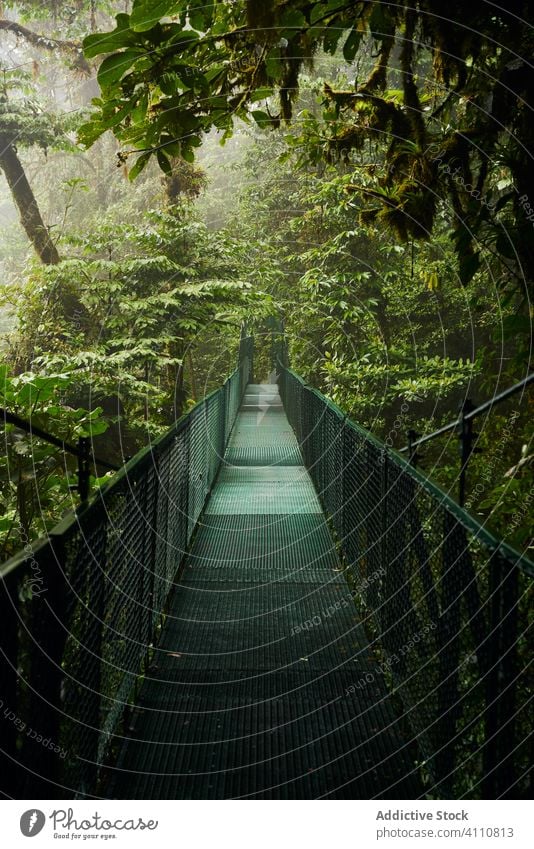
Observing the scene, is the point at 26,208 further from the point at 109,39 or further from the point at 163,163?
the point at 109,39

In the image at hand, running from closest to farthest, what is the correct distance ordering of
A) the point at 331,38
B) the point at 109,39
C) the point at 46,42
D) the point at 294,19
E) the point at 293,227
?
the point at 109,39
the point at 294,19
the point at 331,38
the point at 293,227
the point at 46,42

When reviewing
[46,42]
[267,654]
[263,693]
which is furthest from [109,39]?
[46,42]

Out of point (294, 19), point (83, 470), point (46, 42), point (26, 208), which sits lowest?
point (83, 470)

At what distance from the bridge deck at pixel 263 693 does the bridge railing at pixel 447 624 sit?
19cm

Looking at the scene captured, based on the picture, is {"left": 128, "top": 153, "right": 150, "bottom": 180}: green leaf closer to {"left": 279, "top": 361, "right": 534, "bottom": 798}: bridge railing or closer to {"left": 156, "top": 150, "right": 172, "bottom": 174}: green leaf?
{"left": 156, "top": 150, "right": 172, "bottom": 174}: green leaf

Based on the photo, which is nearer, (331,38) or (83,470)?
(83,470)

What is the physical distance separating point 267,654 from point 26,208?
14.2 m

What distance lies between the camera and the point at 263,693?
11.2ft

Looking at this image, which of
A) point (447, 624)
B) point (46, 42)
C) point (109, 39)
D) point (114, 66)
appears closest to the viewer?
point (447, 624)

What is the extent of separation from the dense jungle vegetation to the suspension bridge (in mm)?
633

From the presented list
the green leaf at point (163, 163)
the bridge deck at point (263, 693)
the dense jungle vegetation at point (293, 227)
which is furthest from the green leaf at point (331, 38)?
the bridge deck at point (263, 693)

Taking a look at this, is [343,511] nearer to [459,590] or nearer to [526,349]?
[526,349]

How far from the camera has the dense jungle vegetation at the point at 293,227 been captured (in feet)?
10.7

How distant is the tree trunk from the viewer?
15.2 metres
